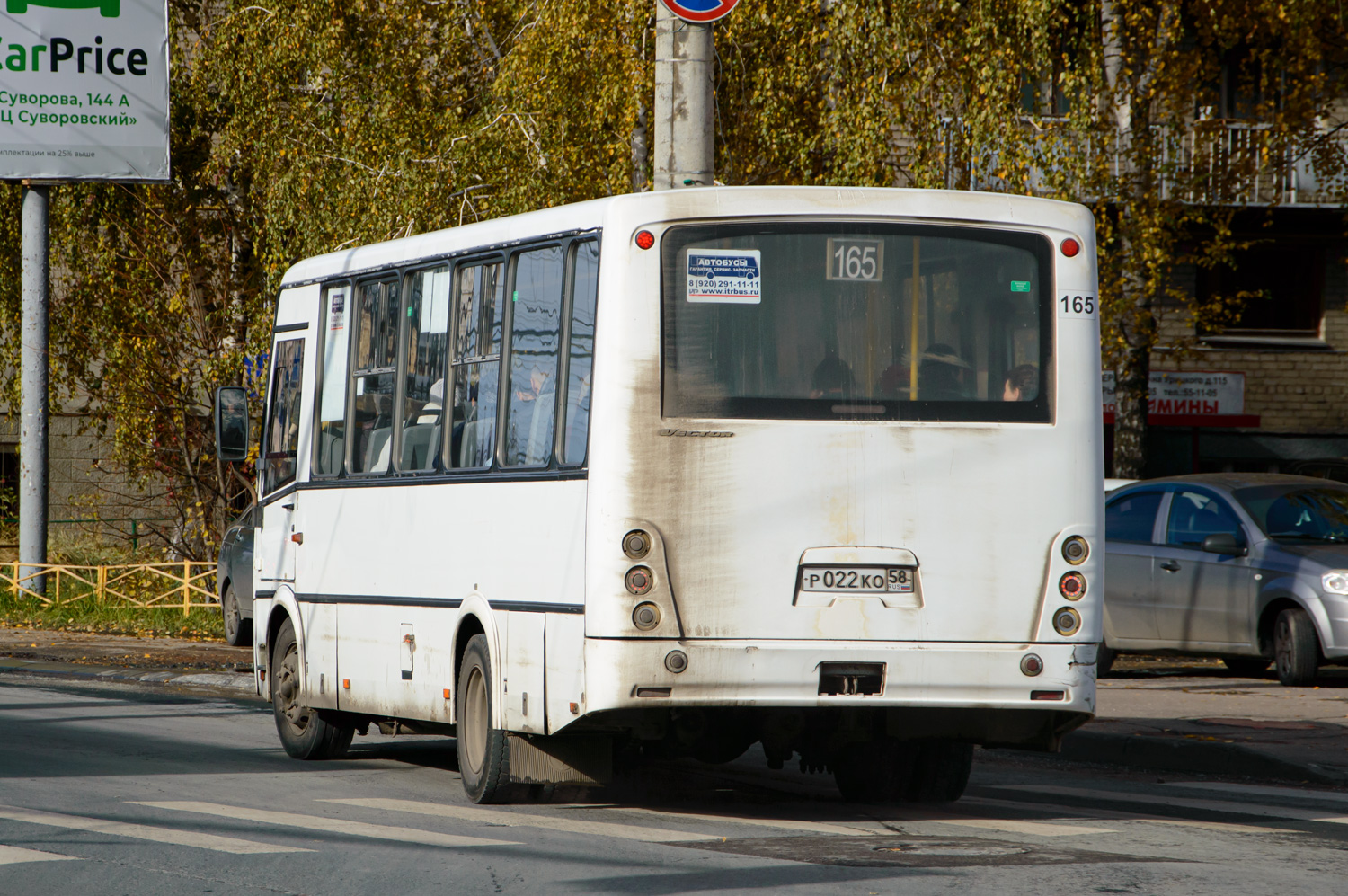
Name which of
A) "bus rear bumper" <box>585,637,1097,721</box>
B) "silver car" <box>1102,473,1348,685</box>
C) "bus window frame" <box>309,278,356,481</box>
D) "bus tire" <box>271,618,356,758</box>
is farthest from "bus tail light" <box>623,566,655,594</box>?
"silver car" <box>1102,473,1348,685</box>

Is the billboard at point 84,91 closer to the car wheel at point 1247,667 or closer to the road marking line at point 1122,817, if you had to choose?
the car wheel at point 1247,667

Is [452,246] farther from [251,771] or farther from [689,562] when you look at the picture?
[251,771]

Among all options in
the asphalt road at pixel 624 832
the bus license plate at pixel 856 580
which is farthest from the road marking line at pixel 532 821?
the bus license plate at pixel 856 580

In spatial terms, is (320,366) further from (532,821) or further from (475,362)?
(532,821)

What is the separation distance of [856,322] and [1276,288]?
24996mm

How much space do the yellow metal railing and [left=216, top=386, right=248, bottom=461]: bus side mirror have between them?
12.0 metres

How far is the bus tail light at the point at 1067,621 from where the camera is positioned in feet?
26.9

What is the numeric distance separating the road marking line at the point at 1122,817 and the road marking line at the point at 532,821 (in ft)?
6.47

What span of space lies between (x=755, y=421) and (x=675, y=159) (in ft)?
14.6

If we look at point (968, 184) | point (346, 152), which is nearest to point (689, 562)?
point (968, 184)

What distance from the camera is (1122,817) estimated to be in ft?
29.1

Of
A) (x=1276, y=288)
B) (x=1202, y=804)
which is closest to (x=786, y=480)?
(x=1202, y=804)

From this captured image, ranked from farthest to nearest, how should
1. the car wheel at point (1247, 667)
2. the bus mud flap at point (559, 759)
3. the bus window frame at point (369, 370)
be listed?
the car wheel at point (1247, 667) → the bus window frame at point (369, 370) → the bus mud flap at point (559, 759)

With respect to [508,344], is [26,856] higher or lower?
lower
